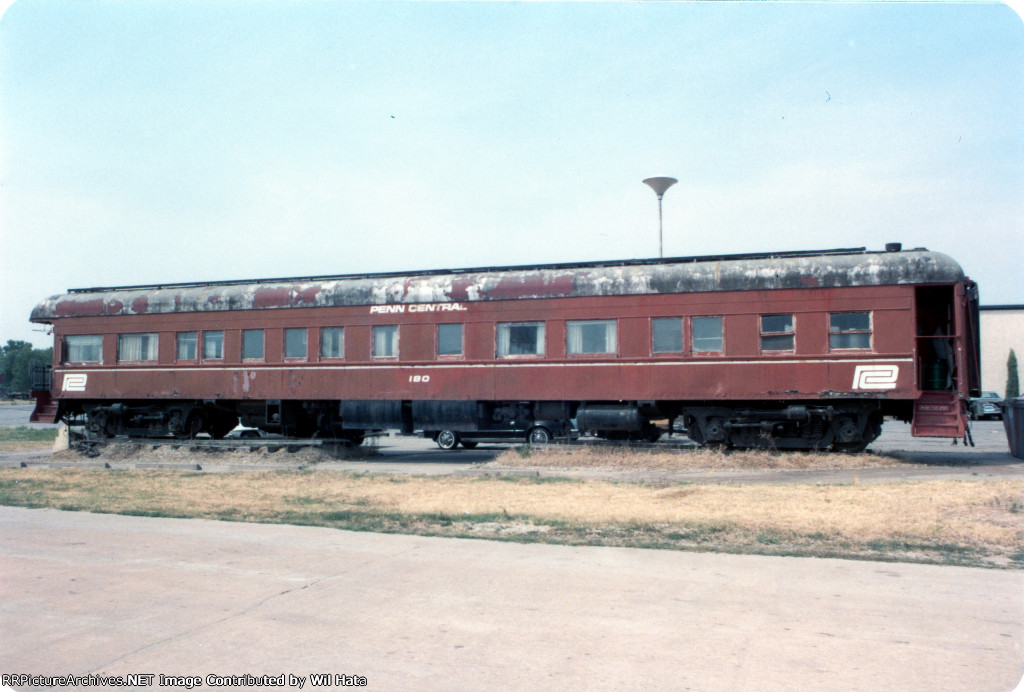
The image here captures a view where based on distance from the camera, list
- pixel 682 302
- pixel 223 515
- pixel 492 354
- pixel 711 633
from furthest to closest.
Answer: pixel 492 354 < pixel 682 302 < pixel 223 515 < pixel 711 633

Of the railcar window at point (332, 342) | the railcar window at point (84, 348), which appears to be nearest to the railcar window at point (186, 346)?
the railcar window at point (84, 348)

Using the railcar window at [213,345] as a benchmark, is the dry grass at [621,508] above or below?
below

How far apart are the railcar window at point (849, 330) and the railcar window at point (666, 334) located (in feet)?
9.63

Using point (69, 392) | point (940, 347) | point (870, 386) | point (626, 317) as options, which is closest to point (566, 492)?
point (626, 317)

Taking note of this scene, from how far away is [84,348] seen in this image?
2200 centimetres

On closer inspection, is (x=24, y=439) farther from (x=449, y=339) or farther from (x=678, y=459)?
(x=678, y=459)

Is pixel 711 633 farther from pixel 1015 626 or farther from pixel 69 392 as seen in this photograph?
pixel 69 392

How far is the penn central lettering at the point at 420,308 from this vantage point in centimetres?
1860

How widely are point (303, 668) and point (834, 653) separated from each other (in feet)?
10.2

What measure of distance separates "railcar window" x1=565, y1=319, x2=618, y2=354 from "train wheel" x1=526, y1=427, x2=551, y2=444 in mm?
2147

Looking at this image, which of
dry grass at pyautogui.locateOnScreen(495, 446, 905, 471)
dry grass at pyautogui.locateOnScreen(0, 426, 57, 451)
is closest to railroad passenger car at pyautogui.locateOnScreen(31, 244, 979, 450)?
dry grass at pyautogui.locateOnScreen(495, 446, 905, 471)

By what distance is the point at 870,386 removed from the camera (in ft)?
51.9

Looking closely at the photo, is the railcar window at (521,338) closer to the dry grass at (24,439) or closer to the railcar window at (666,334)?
the railcar window at (666,334)

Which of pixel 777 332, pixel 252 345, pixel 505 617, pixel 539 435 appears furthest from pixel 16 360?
pixel 505 617
